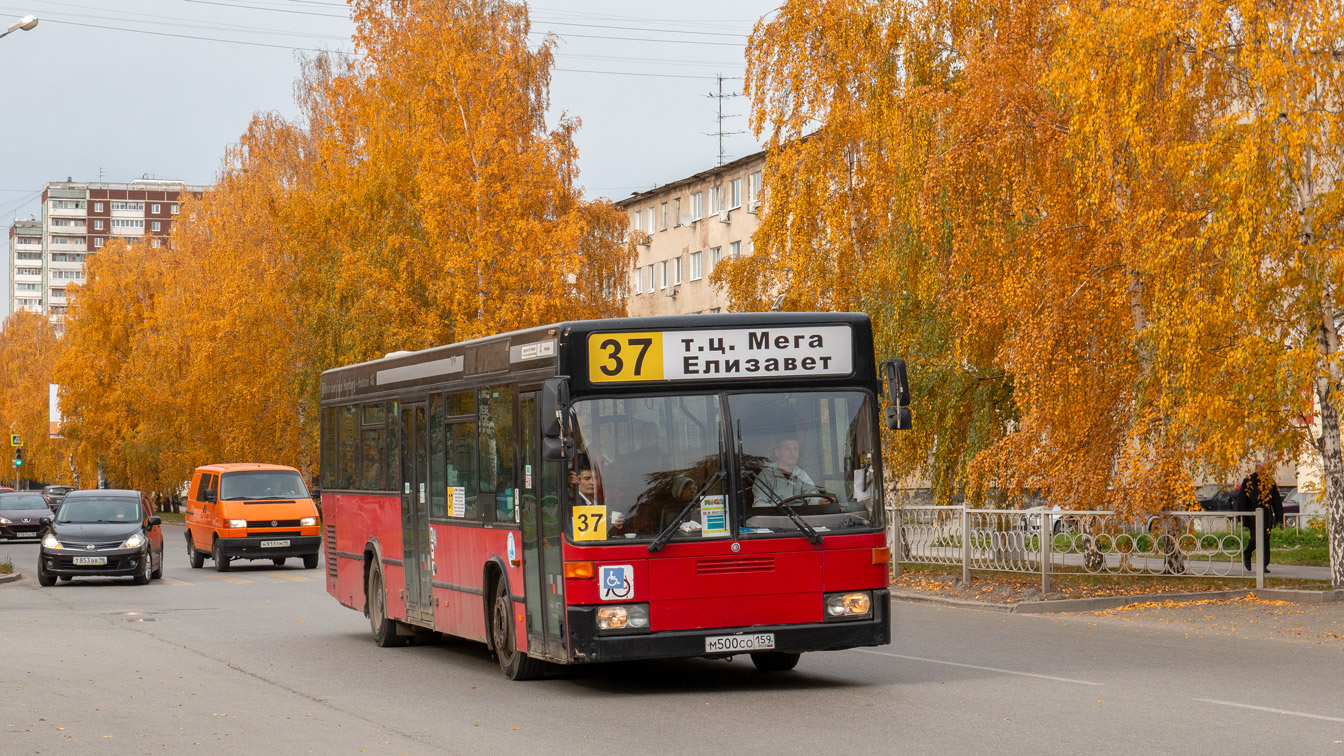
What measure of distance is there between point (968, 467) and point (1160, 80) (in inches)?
247

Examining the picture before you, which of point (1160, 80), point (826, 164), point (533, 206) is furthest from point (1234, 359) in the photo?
point (533, 206)

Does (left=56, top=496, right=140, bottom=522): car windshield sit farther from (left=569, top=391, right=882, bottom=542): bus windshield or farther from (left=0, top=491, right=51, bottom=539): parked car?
(left=0, top=491, right=51, bottom=539): parked car

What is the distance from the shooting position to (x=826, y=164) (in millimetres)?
30094

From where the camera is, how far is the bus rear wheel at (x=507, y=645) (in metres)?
13.5

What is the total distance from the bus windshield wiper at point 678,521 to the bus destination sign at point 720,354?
0.79 meters

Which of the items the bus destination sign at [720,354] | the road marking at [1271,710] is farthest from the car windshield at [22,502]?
the road marking at [1271,710]

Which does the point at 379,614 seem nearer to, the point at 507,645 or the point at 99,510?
the point at 507,645

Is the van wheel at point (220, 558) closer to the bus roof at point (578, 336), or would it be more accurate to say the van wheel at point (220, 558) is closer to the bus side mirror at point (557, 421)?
the bus roof at point (578, 336)

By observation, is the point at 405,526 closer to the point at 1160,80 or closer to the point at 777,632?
the point at 777,632

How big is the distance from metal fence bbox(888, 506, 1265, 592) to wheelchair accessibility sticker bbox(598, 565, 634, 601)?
1132 centimetres

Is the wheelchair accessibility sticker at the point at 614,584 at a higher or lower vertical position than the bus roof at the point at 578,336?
lower

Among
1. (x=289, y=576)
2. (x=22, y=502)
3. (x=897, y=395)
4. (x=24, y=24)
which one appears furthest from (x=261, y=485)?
(x=897, y=395)

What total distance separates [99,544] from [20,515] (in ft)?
84.0

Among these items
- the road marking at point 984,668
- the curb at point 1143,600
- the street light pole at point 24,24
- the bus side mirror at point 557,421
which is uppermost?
the street light pole at point 24,24
